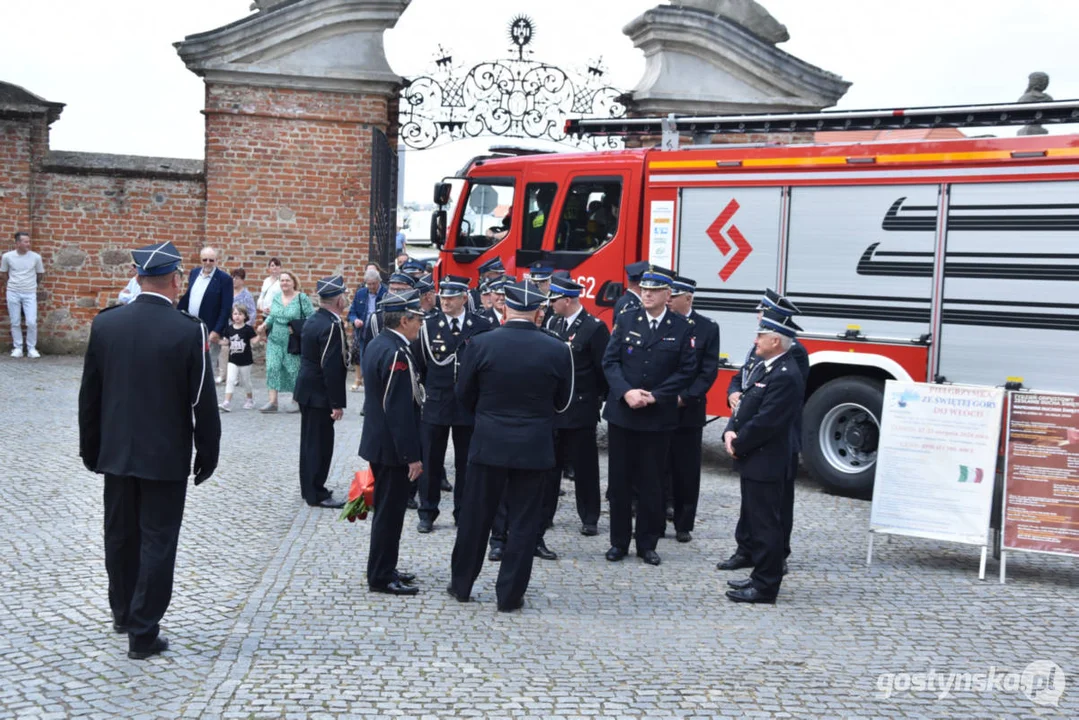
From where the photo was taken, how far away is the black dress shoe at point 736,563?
7953 mm

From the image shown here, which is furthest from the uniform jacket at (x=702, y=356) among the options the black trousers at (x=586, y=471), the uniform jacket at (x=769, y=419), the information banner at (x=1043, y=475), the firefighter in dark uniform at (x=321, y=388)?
the firefighter in dark uniform at (x=321, y=388)

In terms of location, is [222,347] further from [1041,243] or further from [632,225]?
[1041,243]

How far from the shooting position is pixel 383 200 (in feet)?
59.0

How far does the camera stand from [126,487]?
229 inches

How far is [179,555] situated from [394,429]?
6.35 feet

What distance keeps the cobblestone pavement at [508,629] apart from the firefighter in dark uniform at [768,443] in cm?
27

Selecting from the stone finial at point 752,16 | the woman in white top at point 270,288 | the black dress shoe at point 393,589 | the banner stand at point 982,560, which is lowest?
the black dress shoe at point 393,589

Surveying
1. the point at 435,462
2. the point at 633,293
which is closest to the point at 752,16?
the point at 633,293

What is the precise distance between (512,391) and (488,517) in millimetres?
748

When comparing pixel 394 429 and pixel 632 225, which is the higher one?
pixel 632 225

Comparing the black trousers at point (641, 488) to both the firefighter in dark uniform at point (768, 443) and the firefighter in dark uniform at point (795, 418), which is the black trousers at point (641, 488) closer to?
the firefighter in dark uniform at point (795, 418)

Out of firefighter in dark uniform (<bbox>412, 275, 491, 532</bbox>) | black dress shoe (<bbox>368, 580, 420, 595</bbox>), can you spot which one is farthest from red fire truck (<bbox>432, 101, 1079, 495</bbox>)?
black dress shoe (<bbox>368, 580, 420, 595</bbox>)

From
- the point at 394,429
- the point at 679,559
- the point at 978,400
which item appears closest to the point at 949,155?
the point at 978,400

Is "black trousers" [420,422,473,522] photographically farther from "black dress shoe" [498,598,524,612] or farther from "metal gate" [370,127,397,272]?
"metal gate" [370,127,397,272]
